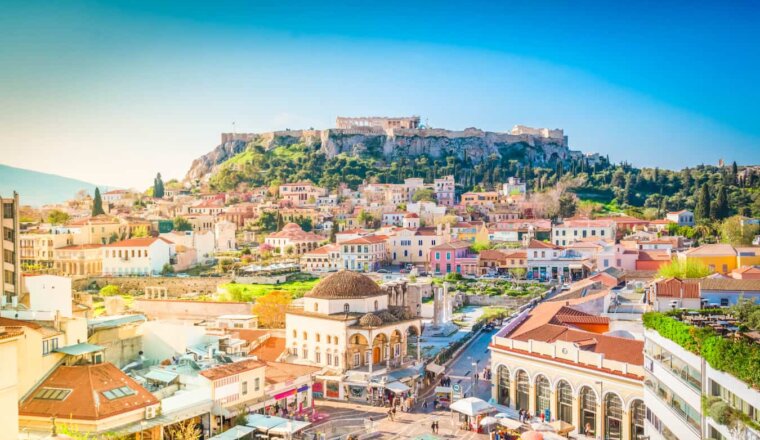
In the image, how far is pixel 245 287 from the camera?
58781mm

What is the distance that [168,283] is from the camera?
62938 mm

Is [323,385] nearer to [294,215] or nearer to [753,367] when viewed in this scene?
[753,367]

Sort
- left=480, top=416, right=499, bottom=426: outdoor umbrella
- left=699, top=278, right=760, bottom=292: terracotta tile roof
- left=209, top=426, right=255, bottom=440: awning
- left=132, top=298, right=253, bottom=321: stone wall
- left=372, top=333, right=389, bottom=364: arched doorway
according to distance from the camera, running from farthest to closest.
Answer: left=132, top=298, right=253, bottom=321: stone wall → left=699, top=278, right=760, bottom=292: terracotta tile roof → left=372, top=333, right=389, bottom=364: arched doorway → left=480, top=416, right=499, bottom=426: outdoor umbrella → left=209, top=426, right=255, bottom=440: awning

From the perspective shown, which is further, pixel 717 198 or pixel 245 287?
pixel 717 198

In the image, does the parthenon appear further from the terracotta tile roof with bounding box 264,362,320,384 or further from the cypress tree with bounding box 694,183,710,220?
the terracotta tile roof with bounding box 264,362,320,384

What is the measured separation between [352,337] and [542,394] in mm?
9001

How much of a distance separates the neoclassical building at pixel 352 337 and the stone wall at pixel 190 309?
44.2ft

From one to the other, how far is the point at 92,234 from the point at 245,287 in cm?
2479

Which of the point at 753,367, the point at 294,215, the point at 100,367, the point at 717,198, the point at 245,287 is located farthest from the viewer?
the point at 294,215

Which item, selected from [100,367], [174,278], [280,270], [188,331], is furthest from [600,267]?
[100,367]

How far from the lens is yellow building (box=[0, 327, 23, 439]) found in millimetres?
15688

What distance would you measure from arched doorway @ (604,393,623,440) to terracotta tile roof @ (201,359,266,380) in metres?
11.8

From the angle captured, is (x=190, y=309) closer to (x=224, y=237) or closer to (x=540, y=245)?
(x=540, y=245)

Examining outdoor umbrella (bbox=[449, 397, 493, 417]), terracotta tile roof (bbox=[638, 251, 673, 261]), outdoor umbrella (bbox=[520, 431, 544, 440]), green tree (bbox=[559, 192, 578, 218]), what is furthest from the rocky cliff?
outdoor umbrella (bbox=[520, 431, 544, 440])
